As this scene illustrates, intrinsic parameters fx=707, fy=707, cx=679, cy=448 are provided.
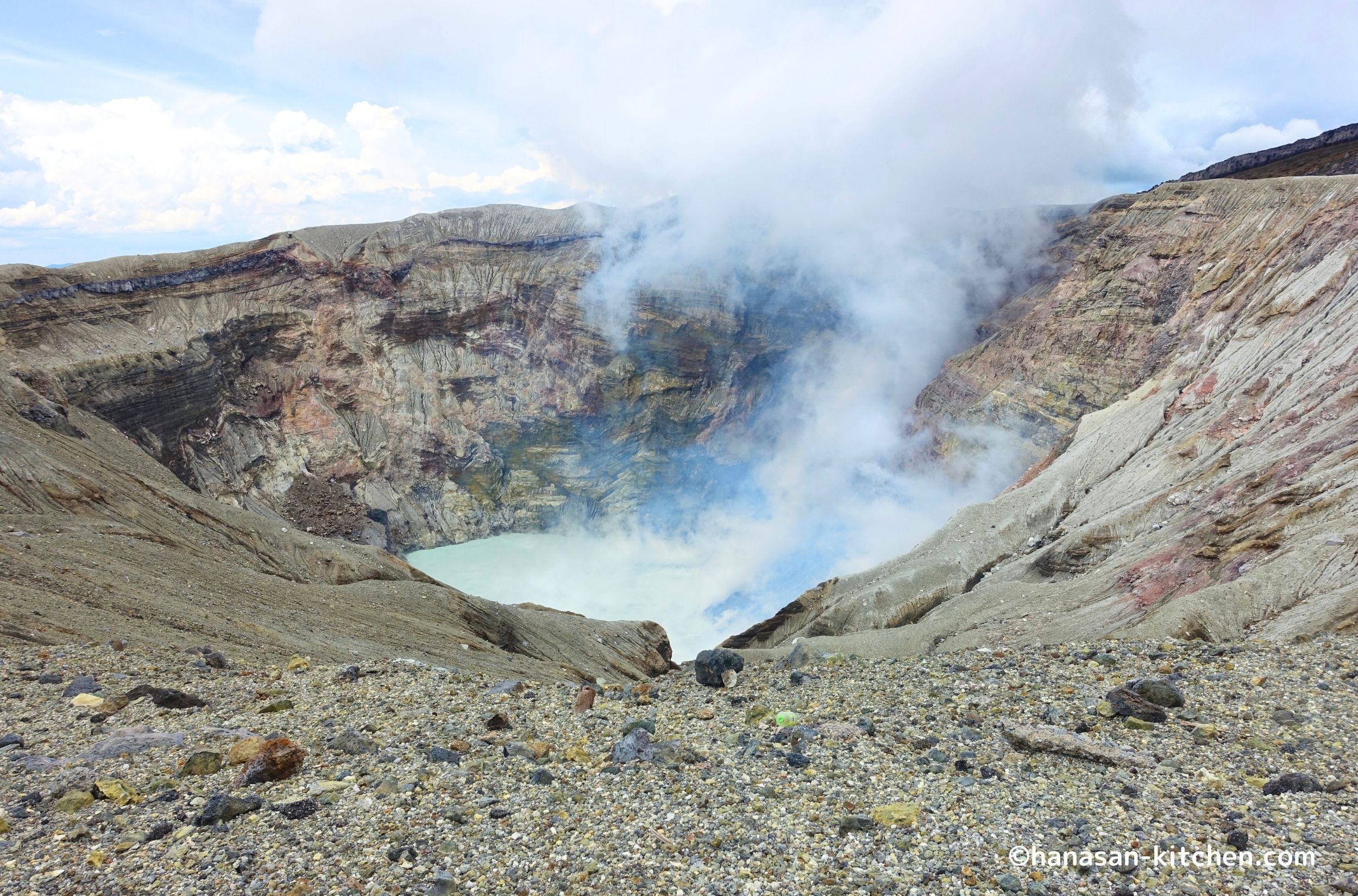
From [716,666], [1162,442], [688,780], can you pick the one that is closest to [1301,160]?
[1162,442]

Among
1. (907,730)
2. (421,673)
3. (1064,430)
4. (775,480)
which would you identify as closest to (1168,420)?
(1064,430)

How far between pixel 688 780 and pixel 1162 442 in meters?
25.5

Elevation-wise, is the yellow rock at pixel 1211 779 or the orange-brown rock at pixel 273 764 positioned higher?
the yellow rock at pixel 1211 779

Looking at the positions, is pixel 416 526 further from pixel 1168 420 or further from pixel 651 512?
pixel 1168 420

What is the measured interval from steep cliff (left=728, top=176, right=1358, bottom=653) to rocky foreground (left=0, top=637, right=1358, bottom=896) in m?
5.00

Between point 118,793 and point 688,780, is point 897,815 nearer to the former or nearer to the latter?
point 688,780

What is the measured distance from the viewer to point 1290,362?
73.2ft

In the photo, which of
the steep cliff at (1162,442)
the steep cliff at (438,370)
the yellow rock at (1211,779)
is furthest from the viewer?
the steep cliff at (438,370)

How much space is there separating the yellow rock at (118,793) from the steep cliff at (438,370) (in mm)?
41098

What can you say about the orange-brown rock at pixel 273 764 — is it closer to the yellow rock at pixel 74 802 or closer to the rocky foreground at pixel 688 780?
the rocky foreground at pixel 688 780

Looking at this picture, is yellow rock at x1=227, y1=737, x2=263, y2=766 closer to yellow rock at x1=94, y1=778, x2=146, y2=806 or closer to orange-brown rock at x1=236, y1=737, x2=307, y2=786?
orange-brown rock at x1=236, y1=737, x2=307, y2=786

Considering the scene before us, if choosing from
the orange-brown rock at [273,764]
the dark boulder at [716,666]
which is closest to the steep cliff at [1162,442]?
the dark boulder at [716,666]

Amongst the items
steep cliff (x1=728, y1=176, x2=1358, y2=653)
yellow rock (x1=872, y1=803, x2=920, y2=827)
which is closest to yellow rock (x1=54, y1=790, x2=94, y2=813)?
yellow rock (x1=872, y1=803, x2=920, y2=827)

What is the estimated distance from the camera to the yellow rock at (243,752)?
6898mm
